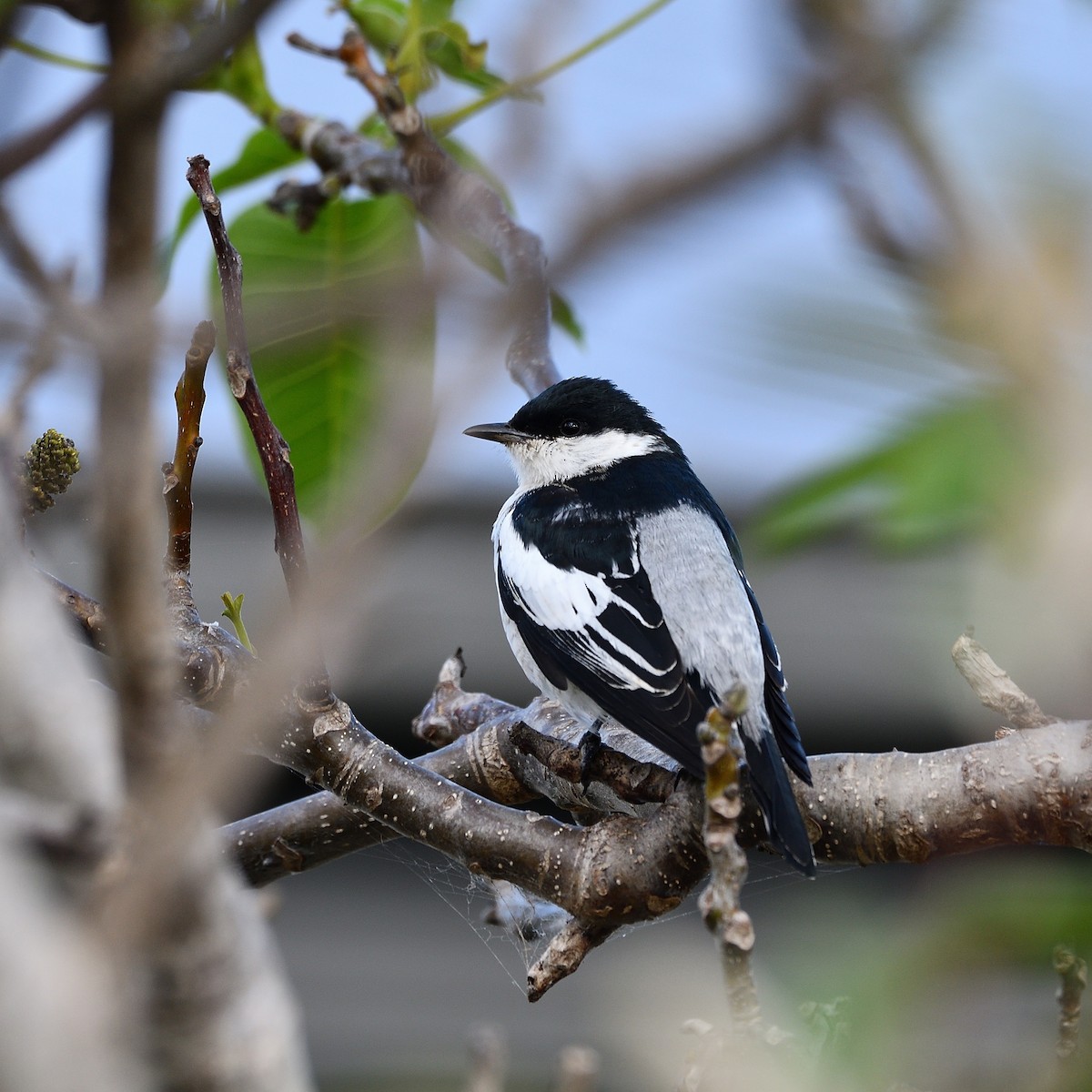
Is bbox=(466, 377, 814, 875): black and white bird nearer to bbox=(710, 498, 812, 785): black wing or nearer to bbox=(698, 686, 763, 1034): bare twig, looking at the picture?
bbox=(710, 498, 812, 785): black wing

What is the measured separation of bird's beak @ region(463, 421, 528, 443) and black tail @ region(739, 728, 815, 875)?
1.76 meters

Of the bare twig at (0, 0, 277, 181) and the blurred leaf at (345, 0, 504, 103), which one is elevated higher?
the blurred leaf at (345, 0, 504, 103)

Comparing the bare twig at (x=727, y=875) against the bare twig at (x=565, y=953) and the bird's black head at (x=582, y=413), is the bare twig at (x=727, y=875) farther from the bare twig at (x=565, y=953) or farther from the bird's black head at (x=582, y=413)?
the bird's black head at (x=582, y=413)

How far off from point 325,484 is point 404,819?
829 mm

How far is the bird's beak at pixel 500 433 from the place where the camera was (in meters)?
3.72

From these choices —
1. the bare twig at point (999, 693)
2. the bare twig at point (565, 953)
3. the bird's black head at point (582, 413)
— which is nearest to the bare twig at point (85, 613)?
the bare twig at point (565, 953)

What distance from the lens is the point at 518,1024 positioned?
5.41 m

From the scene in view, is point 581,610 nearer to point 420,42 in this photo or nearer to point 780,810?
point 780,810

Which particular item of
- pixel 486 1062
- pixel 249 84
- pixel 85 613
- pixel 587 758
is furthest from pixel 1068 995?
pixel 249 84

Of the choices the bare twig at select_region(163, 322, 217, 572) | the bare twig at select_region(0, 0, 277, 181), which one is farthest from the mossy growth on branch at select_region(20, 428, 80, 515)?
the bare twig at select_region(0, 0, 277, 181)

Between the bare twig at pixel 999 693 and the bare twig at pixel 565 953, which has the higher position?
the bare twig at pixel 999 693

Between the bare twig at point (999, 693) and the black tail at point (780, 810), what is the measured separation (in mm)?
338

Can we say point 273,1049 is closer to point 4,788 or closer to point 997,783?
point 4,788

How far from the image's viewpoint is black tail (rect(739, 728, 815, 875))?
1.96 m
